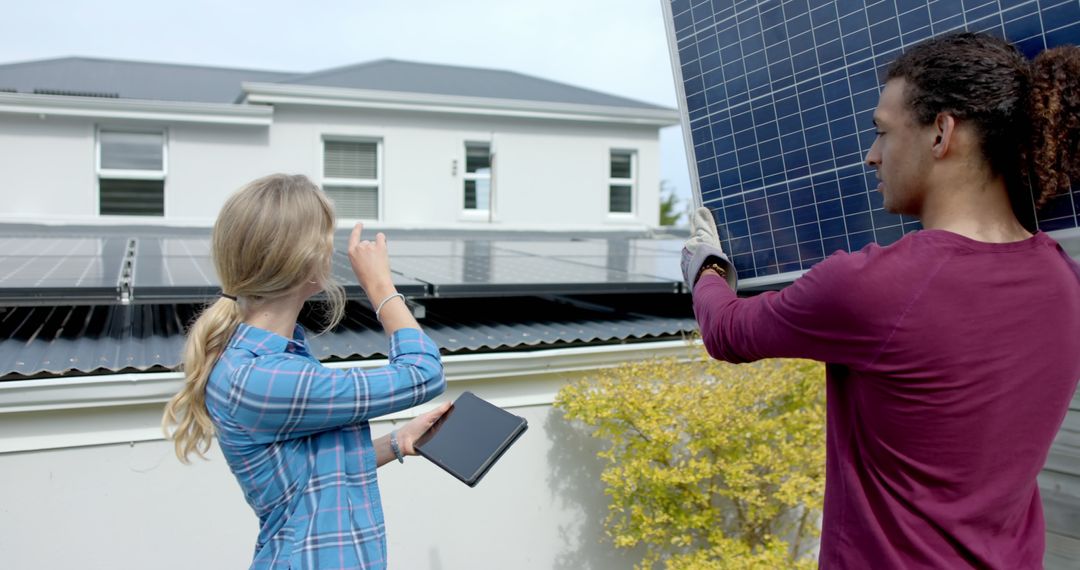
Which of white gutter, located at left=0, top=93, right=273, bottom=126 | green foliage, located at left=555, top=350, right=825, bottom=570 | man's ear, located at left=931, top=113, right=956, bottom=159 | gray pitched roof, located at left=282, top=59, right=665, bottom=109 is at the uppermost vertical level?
gray pitched roof, located at left=282, top=59, right=665, bottom=109

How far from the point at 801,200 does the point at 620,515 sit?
284 cm

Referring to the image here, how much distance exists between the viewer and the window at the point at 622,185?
1792 centimetres

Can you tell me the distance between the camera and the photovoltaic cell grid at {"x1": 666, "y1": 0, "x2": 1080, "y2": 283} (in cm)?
249

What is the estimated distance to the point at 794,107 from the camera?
274 cm

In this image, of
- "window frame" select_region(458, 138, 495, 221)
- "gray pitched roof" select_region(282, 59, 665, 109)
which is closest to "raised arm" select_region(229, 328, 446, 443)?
"gray pitched roof" select_region(282, 59, 665, 109)

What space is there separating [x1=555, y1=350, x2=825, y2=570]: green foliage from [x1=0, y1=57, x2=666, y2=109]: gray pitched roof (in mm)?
12177

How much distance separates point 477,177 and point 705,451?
12197mm

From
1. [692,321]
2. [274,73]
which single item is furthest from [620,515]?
[274,73]

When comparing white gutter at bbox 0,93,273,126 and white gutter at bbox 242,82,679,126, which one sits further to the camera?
white gutter at bbox 242,82,679,126

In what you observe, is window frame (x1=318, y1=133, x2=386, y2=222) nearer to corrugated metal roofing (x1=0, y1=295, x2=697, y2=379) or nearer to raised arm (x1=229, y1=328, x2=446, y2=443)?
corrugated metal roofing (x1=0, y1=295, x2=697, y2=379)

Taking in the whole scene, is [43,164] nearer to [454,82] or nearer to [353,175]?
[353,175]

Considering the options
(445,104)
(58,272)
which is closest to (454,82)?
(445,104)

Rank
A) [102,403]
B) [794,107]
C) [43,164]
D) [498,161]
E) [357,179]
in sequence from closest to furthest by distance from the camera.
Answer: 1. [794,107]
2. [102,403]
3. [43,164]
4. [357,179]
5. [498,161]

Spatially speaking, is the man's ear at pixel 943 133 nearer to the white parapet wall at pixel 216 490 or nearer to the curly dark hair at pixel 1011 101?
the curly dark hair at pixel 1011 101
